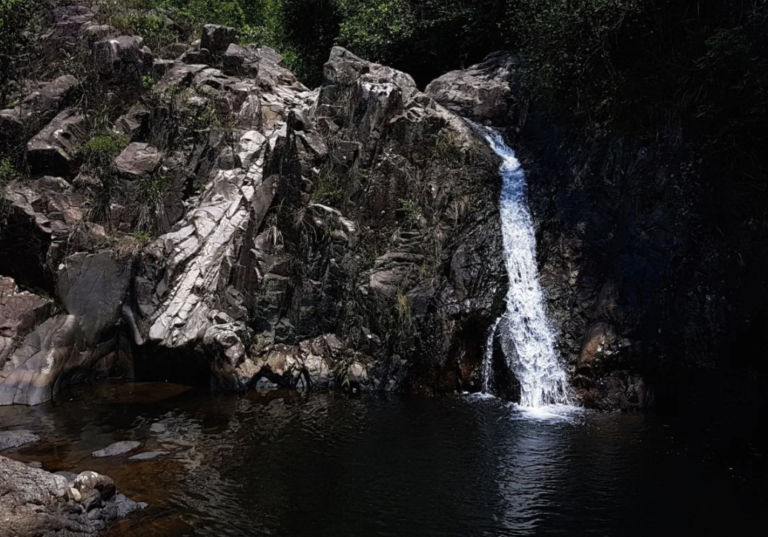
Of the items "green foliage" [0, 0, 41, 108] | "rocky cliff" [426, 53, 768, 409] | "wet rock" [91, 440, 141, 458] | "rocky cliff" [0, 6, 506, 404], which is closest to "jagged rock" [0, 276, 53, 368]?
"rocky cliff" [0, 6, 506, 404]

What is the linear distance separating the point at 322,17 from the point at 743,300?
24.4 metres

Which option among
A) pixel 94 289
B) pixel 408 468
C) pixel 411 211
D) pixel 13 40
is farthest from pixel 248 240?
pixel 13 40

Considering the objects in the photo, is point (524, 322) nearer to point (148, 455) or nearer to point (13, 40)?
point (148, 455)

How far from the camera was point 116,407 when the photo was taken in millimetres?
14969

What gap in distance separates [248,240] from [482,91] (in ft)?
32.1

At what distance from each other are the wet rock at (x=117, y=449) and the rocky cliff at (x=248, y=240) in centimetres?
436

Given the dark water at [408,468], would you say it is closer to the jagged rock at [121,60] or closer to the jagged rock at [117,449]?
the jagged rock at [117,449]

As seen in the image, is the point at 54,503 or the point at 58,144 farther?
the point at 58,144

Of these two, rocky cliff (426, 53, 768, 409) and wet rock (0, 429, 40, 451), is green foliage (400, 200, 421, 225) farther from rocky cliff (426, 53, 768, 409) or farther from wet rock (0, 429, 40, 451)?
wet rock (0, 429, 40, 451)

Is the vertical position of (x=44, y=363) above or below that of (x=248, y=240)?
below

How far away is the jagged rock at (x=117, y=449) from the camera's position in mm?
11695

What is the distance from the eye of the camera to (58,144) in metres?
20.4

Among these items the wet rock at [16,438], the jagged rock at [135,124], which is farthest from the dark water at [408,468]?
the jagged rock at [135,124]

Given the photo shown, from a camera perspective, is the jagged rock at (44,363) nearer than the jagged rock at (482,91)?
Yes
